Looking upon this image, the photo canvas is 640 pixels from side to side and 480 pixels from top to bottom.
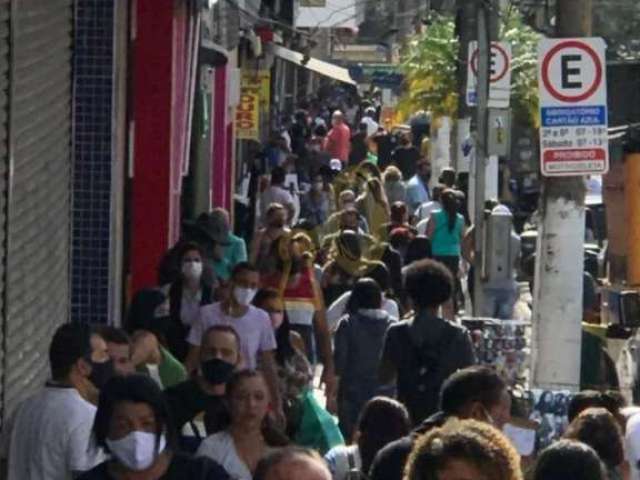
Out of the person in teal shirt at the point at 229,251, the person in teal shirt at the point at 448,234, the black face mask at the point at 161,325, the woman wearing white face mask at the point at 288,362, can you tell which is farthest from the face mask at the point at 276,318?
the person in teal shirt at the point at 448,234

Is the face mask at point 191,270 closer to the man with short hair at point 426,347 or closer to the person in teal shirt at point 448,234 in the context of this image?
the man with short hair at point 426,347

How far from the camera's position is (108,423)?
7.12 m

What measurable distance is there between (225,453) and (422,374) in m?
3.14

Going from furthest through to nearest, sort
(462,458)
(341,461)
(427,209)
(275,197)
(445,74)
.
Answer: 1. (445,74)
2. (275,197)
3. (427,209)
4. (341,461)
5. (462,458)

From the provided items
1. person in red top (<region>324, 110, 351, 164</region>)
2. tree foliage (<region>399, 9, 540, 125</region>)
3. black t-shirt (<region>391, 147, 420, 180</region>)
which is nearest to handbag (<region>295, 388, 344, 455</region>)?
tree foliage (<region>399, 9, 540, 125</region>)

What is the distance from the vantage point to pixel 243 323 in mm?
12336

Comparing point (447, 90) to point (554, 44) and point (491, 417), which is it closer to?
point (554, 44)

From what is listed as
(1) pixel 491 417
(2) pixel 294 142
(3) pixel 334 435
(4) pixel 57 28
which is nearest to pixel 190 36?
(4) pixel 57 28

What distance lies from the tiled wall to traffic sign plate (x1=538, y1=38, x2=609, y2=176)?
3321 mm

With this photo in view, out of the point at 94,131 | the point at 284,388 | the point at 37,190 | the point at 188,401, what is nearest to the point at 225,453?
the point at 188,401

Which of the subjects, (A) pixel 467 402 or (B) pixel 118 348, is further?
(B) pixel 118 348

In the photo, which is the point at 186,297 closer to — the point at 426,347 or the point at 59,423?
the point at 426,347

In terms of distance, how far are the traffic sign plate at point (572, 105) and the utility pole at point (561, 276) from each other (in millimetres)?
180

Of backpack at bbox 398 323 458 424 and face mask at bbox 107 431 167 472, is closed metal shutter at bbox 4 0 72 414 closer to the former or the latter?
backpack at bbox 398 323 458 424
